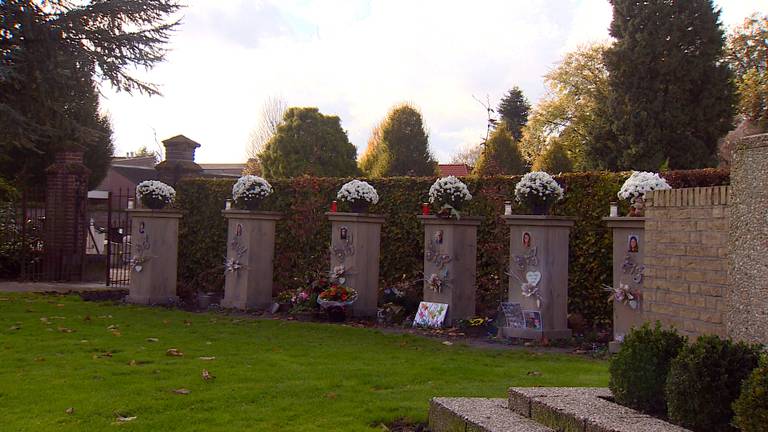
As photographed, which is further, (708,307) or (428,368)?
(428,368)

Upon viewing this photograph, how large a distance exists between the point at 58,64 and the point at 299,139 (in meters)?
11.4

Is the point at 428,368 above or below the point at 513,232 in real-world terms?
below

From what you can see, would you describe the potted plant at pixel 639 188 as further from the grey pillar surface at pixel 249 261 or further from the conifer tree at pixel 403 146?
the conifer tree at pixel 403 146

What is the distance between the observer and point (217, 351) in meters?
8.61

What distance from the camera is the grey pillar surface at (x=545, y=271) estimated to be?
1045 centimetres

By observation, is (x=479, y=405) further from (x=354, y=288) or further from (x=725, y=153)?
(x=725, y=153)

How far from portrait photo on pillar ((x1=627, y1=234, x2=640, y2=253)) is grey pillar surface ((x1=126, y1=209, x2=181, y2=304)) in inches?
328

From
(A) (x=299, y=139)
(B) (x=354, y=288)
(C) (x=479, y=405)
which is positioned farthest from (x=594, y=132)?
(C) (x=479, y=405)

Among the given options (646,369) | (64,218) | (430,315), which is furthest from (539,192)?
(64,218)

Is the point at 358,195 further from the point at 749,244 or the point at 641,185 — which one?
the point at 749,244

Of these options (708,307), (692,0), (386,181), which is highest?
(692,0)

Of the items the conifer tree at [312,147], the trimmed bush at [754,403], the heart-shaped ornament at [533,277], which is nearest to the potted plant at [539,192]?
the heart-shaped ornament at [533,277]

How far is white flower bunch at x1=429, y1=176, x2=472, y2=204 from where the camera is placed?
1177 cm

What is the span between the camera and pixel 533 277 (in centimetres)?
1052
